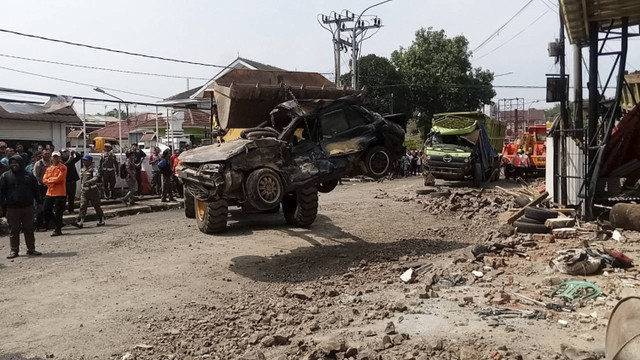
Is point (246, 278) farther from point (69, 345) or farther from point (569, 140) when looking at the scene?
point (569, 140)

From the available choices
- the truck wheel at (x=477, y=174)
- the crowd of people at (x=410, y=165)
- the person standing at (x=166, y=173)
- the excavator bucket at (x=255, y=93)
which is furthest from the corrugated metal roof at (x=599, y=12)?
the crowd of people at (x=410, y=165)

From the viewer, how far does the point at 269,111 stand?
36.5 feet

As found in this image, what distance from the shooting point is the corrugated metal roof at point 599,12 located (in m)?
9.98

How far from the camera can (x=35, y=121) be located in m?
20.1

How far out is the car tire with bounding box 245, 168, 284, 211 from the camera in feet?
27.4

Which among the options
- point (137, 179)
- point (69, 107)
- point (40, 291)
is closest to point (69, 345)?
A: point (40, 291)

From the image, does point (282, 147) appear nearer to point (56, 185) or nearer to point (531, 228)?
point (531, 228)

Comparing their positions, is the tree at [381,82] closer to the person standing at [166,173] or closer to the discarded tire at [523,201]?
the person standing at [166,173]

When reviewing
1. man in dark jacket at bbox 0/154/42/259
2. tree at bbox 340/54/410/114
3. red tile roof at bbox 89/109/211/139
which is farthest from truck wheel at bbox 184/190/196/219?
tree at bbox 340/54/410/114

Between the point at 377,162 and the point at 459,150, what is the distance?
1134cm

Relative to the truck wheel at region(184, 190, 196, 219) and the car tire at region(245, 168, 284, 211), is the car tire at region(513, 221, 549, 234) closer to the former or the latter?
the car tire at region(245, 168, 284, 211)

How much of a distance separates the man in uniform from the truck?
478cm

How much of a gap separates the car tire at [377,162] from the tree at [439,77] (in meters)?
30.5

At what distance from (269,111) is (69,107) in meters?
12.5
